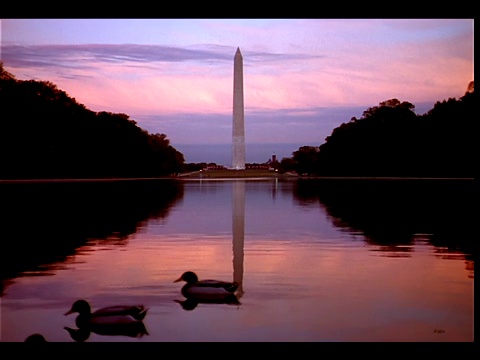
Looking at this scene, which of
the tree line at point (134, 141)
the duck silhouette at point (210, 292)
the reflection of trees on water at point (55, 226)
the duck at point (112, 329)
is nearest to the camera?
the duck at point (112, 329)

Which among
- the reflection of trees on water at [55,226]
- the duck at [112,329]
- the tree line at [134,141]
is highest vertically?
the tree line at [134,141]

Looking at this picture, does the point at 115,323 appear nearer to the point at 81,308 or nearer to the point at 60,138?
the point at 81,308

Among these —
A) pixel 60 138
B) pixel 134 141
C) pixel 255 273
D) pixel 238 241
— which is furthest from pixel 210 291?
pixel 134 141

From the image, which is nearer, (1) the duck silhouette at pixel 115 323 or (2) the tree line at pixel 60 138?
(1) the duck silhouette at pixel 115 323

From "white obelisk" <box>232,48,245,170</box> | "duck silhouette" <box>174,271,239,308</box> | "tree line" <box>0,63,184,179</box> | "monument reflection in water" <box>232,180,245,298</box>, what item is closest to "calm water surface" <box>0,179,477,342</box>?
"monument reflection in water" <box>232,180,245,298</box>

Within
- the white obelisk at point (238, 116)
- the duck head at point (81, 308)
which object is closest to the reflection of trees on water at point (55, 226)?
the duck head at point (81, 308)

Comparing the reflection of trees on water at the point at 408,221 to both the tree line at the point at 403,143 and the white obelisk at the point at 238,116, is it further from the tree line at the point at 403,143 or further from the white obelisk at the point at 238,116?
the white obelisk at the point at 238,116
